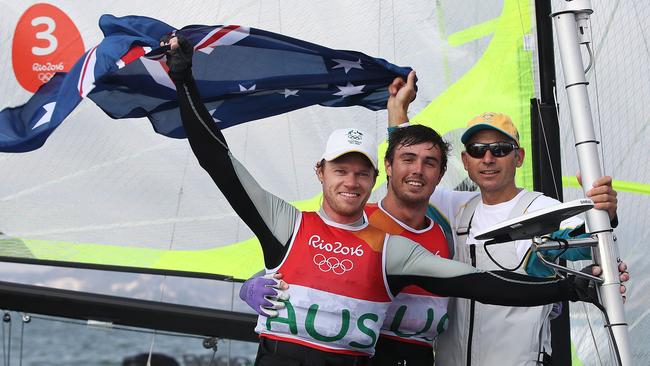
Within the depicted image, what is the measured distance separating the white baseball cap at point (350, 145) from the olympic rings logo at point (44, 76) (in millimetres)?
1058

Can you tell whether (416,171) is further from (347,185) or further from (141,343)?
(141,343)

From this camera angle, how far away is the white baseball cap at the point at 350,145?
194 centimetres

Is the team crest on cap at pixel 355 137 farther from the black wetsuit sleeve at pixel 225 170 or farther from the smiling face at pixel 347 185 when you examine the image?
the black wetsuit sleeve at pixel 225 170

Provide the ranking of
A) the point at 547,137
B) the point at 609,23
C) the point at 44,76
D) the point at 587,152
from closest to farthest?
the point at 587,152, the point at 547,137, the point at 44,76, the point at 609,23

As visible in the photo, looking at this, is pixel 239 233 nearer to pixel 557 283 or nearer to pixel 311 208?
pixel 311 208

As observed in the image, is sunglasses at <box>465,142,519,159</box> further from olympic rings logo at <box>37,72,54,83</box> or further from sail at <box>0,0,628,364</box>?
olympic rings logo at <box>37,72,54,83</box>

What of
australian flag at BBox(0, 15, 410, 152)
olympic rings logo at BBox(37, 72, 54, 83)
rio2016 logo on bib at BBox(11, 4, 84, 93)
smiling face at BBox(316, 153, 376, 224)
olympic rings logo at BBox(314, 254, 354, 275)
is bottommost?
olympic rings logo at BBox(314, 254, 354, 275)

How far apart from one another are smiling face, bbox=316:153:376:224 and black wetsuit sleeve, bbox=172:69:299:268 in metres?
0.10

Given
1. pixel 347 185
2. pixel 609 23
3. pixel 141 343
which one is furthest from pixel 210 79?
pixel 609 23

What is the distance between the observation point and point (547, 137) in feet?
8.50

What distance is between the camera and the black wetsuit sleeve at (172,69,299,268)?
1910mm

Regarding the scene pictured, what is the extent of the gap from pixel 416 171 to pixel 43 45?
1.21 meters

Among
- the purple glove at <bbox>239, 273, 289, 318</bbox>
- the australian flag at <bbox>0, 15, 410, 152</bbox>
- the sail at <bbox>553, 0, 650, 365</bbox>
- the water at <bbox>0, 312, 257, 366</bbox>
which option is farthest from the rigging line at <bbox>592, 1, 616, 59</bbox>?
the purple glove at <bbox>239, 273, 289, 318</bbox>

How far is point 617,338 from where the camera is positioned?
5.84 ft
